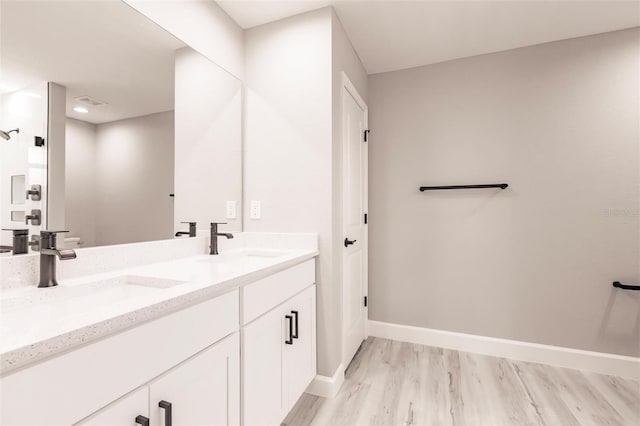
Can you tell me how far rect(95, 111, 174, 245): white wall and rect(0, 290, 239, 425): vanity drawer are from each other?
0.64 m

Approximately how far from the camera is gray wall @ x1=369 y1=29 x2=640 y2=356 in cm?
208

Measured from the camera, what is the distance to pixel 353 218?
2273 millimetres

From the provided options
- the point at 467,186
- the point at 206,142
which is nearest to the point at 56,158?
the point at 206,142

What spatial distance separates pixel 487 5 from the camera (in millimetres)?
1841

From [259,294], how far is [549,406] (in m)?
1.82

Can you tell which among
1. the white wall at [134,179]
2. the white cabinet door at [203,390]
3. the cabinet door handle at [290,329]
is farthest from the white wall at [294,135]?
the white cabinet door at [203,390]

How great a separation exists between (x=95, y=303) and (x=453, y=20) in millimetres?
2488

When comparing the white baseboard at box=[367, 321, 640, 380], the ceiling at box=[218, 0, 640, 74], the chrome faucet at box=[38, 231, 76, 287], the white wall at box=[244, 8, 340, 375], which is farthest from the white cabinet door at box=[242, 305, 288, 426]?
the ceiling at box=[218, 0, 640, 74]

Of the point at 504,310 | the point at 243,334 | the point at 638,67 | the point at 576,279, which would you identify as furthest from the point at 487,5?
the point at 243,334

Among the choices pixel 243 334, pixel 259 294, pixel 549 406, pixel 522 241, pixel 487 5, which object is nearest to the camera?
pixel 243 334

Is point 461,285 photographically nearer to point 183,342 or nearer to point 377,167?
point 377,167

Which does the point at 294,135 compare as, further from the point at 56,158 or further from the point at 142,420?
the point at 142,420

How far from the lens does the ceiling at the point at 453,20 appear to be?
182 cm

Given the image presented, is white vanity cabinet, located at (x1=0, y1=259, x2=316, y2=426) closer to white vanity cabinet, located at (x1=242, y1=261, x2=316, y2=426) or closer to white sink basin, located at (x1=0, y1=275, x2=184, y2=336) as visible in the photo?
white vanity cabinet, located at (x1=242, y1=261, x2=316, y2=426)
